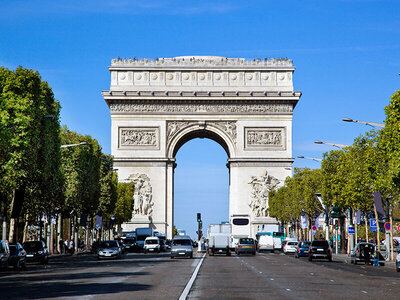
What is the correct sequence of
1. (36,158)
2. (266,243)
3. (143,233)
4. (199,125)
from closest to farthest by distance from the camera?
(36,158) → (266,243) → (143,233) → (199,125)

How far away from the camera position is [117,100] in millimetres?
98438

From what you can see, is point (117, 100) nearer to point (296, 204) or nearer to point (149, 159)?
point (149, 159)

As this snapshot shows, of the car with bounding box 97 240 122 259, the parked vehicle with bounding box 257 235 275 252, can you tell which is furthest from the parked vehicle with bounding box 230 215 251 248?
the car with bounding box 97 240 122 259

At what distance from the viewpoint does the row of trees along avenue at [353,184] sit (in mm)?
42000

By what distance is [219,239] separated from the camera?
72.2 meters

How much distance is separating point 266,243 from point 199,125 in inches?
751

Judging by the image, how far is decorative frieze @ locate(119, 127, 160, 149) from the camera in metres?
99.8

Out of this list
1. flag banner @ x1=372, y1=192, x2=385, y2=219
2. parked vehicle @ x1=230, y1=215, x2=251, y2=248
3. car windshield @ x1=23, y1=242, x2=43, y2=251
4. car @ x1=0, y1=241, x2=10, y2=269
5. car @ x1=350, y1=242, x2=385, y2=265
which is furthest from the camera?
parked vehicle @ x1=230, y1=215, x2=251, y2=248

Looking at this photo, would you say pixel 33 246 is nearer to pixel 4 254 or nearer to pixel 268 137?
pixel 4 254

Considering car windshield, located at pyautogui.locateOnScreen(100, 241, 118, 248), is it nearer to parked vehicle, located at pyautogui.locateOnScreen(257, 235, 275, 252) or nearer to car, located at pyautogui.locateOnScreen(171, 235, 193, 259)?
car, located at pyautogui.locateOnScreen(171, 235, 193, 259)

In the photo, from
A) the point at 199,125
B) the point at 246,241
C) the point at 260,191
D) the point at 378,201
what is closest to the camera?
the point at 378,201

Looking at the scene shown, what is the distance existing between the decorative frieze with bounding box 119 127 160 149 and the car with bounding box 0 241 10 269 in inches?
2305

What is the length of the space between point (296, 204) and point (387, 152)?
155 ft

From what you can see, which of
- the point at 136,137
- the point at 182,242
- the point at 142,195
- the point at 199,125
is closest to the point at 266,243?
the point at 142,195
